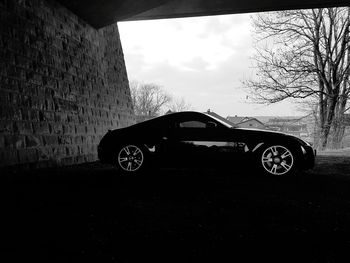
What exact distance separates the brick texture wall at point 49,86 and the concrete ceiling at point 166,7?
525mm

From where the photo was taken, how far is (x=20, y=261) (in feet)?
7.23

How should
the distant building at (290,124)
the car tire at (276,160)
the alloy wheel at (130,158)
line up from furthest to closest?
1. the distant building at (290,124)
2. the alloy wheel at (130,158)
3. the car tire at (276,160)

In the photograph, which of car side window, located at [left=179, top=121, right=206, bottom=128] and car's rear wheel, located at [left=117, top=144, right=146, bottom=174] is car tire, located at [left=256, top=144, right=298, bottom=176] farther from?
car's rear wheel, located at [left=117, top=144, right=146, bottom=174]

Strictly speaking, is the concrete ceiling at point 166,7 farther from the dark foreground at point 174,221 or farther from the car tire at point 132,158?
the dark foreground at point 174,221

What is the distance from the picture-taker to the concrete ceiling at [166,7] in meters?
10.3

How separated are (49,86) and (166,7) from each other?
5.95 metres

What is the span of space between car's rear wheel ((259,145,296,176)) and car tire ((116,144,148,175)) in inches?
100

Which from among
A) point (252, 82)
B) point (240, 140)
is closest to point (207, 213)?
point (240, 140)

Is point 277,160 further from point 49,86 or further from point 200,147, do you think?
point 49,86

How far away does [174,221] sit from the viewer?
130 inches

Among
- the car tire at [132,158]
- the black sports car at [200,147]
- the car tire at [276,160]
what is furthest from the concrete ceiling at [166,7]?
the car tire at [276,160]

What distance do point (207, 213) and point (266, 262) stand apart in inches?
54.6

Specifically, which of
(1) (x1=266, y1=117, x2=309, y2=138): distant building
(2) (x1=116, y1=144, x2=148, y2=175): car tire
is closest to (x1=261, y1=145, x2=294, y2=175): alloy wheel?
(2) (x1=116, y1=144, x2=148, y2=175): car tire

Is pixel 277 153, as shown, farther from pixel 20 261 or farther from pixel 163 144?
pixel 20 261
